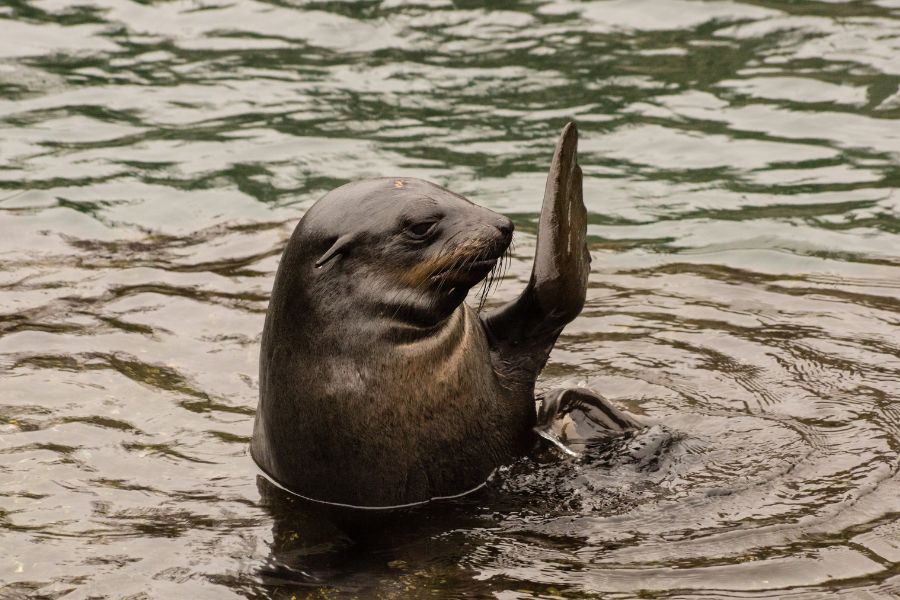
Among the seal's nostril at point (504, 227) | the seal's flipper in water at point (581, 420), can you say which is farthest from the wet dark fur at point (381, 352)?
the seal's flipper in water at point (581, 420)

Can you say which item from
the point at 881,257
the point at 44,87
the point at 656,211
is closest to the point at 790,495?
the point at 881,257

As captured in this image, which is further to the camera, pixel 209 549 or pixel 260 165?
pixel 260 165

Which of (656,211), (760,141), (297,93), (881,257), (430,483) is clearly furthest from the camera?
(297,93)

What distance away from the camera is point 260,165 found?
11.2m

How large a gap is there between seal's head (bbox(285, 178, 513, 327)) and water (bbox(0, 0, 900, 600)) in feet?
2.94

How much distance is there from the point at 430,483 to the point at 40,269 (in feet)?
12.9

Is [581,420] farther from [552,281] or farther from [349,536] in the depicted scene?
[349,536]

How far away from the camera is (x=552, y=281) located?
6.16 meters

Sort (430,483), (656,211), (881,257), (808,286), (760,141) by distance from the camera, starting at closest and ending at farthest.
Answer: (430,483) < (808,286) < (881,257) < (656,211) < (760,141)

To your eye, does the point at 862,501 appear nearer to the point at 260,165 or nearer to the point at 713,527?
the point at 713,527

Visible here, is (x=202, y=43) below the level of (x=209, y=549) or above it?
above

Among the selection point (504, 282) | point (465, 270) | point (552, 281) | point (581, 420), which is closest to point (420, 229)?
point (465, 270)

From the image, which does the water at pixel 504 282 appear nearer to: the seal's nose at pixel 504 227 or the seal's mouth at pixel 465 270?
the seal's mouth at pixel 465 270

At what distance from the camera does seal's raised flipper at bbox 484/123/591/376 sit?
20.3ft
